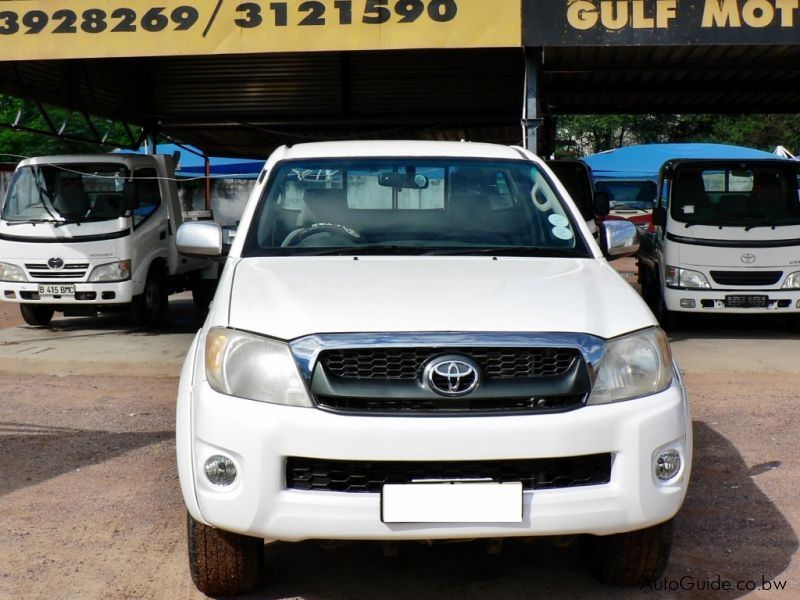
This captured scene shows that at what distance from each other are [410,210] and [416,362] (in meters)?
1.57

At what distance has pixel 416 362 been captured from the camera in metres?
3.60

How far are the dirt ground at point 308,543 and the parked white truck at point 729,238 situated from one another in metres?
4.36

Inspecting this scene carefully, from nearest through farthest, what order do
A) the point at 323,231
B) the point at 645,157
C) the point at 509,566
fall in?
the point at 509,566, the point at 323,231, the point at 645,157

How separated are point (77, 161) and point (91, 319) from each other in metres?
2.60

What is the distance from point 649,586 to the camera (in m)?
4.18

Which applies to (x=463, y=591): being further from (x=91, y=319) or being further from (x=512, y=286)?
(x=91, y=319)

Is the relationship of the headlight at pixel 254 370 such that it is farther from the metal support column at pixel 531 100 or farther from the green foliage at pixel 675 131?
the green foliage at pixel 675 131

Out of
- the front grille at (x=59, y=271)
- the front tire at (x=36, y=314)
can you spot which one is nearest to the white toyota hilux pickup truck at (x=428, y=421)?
the front grille at (x=59, y=271)

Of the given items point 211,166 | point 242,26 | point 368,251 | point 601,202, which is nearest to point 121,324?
point 242,26

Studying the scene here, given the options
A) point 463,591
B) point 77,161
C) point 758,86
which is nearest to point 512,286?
point 463,591

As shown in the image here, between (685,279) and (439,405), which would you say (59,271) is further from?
(439,405)

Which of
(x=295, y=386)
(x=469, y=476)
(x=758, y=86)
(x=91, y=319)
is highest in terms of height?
(x=295, y=386)

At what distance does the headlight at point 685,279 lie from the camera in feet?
39.3

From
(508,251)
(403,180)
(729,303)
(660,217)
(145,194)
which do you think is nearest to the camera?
(508,251)
